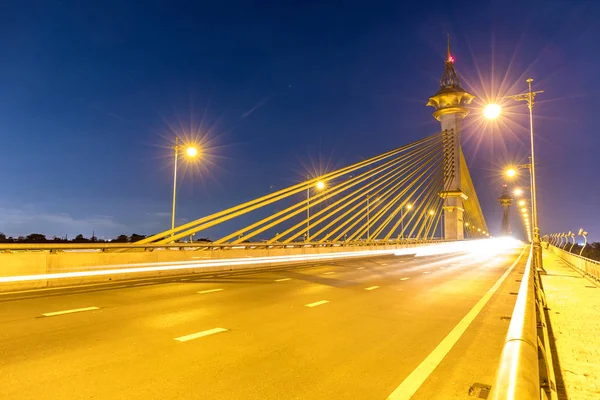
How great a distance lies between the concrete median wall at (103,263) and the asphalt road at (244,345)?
2085 millimetres

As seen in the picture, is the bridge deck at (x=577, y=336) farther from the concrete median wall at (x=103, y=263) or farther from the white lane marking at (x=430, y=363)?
the concrete median wall at (x=103, y=263)

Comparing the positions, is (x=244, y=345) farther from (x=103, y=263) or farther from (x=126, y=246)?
(x=126, y=246)

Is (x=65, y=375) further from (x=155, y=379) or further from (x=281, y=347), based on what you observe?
(x=281, y=347)

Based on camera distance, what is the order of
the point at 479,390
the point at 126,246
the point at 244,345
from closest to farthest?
1. the point at 479,390
2. the point at 244,345
3. the point at 126,246

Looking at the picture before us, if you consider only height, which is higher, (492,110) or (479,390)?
(492,110)

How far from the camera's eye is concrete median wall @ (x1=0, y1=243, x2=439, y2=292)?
42.8 feet

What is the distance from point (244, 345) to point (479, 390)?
3210 mm

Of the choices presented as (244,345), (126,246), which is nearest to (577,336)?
(244,345)

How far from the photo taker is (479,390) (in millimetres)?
4520

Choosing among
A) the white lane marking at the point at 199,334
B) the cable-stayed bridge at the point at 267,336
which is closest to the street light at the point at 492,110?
the cable-stayed bridge at the point at 267,336

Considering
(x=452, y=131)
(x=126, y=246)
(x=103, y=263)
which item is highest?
(x=452, y=131)

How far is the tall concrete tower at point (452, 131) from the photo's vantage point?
59.1 meters

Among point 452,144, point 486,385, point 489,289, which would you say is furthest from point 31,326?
point 452,144

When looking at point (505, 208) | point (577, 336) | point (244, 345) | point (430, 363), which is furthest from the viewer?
point (505, 208)
